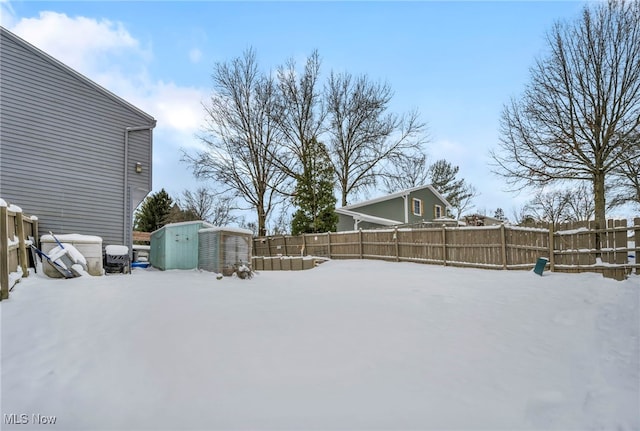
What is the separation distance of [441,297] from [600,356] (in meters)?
2.80

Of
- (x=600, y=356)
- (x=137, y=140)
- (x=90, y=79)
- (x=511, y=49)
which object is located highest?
(x=511, y=49)

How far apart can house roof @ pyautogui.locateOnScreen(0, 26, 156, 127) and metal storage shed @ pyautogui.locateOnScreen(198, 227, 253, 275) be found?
437 centimetres

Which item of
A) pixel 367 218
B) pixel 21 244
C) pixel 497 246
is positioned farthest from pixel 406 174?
pixel 21 244

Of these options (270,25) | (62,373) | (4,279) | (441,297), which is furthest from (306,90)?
(62,373)

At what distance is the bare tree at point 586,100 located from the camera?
39.8 feet

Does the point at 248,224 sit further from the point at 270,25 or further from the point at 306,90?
the point at 270,25

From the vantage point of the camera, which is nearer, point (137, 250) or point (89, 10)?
point (89, 10)

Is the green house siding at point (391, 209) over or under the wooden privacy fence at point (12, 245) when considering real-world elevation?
over

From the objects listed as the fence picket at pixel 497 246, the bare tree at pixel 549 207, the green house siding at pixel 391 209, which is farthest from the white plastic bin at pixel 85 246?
the bare tree at pixel 549 207

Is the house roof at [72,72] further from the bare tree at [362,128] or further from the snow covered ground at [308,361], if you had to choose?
the bare tree at [362,128]

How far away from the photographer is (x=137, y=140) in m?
10.4

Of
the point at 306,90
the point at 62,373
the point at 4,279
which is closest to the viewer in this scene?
the point at 62,373

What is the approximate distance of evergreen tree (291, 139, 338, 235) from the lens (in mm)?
17516

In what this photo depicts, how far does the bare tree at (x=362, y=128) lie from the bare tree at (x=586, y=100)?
33.3 feet
